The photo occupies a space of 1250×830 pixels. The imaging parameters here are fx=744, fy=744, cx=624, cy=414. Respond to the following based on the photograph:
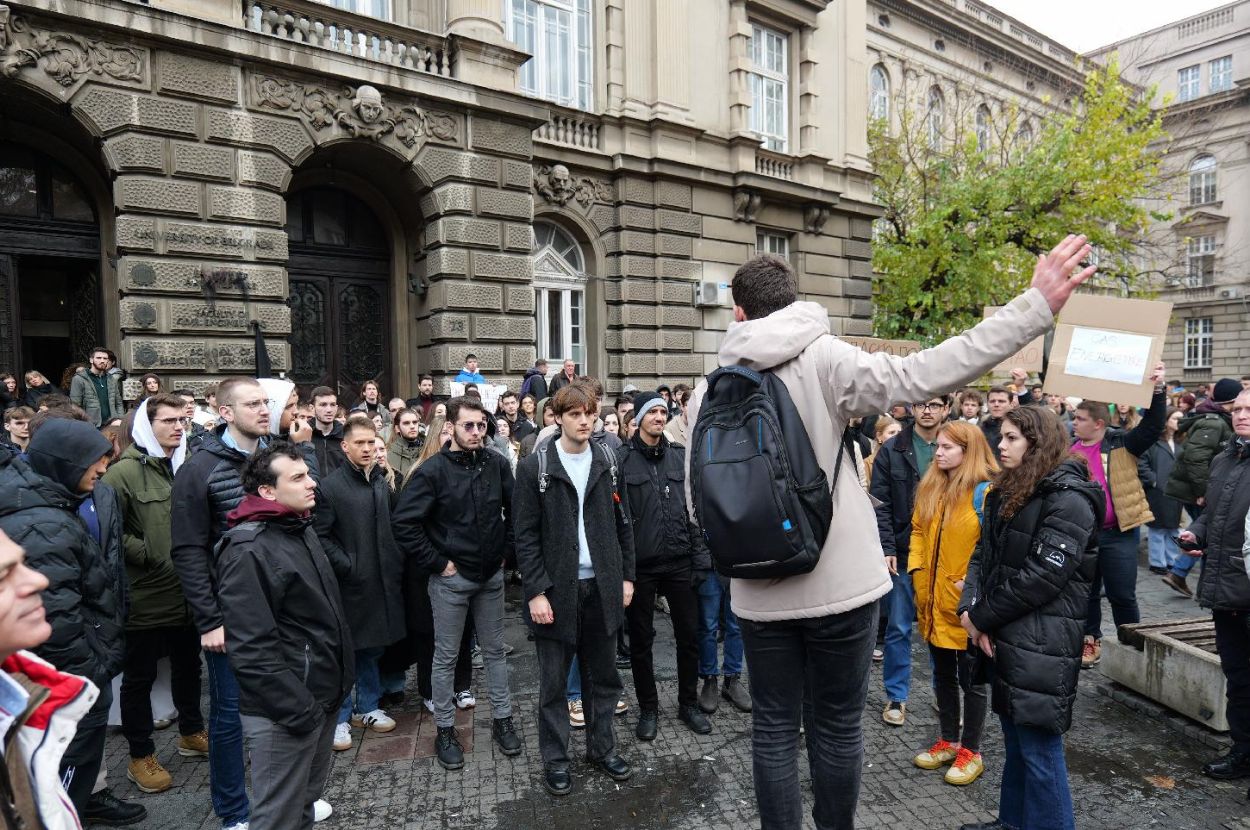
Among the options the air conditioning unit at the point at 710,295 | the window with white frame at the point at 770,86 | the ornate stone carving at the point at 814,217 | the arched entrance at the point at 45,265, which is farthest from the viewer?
the ornate stone carving at the point at 814,217

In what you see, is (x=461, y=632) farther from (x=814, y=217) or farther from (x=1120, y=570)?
(x=814, y=217)

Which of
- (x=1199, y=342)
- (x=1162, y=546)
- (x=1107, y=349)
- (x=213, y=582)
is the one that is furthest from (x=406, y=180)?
(x=1199, y=342)

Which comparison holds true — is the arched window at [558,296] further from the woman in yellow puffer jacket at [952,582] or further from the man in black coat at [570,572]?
the woman in yellow puffer jacket at [952,582]

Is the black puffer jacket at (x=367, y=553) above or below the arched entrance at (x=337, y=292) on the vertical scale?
below

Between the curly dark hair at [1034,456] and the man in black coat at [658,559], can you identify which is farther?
the man in black coat at [658,559]

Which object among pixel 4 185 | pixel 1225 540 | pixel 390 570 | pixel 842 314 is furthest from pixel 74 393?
pixel 842 314

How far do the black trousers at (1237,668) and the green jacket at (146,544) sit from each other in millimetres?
5812

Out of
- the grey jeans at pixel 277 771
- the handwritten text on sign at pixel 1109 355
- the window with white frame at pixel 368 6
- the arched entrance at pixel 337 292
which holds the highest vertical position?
the window with white frame at pixel 368 6

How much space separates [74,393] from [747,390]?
8.95 meters

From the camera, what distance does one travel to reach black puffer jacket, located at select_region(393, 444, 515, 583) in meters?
4.44

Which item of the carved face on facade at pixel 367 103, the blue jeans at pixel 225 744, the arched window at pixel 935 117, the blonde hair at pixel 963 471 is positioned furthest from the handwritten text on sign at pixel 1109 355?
the arched window at pixel 935 117

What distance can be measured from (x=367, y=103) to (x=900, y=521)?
9.05 m

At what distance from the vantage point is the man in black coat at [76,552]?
9.95 feet

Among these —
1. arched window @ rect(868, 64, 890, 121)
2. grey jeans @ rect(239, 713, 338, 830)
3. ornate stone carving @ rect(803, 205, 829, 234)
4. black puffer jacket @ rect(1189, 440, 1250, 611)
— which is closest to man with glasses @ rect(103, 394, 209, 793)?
grey jeans @ rect(239, 713, 338, 830)
